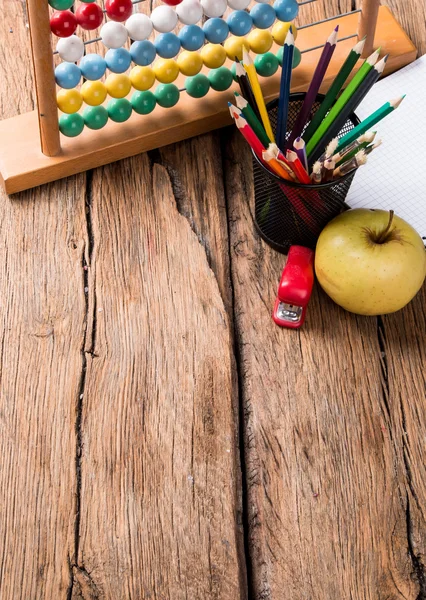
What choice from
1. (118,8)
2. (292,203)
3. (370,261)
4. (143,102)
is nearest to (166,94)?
(143,102)

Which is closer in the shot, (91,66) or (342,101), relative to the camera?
(342,101)

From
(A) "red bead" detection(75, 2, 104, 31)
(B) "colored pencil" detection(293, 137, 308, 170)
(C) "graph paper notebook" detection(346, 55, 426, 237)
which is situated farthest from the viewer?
(C) "graph paper notebook" detection(346, 55, 426, 237)

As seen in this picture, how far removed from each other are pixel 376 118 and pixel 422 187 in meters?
0.22

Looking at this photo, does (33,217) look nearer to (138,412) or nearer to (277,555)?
(138,412)

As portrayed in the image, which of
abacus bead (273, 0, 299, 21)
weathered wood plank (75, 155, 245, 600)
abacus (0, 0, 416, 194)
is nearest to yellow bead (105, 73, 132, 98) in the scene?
abacus (0, 0, 416, 194)

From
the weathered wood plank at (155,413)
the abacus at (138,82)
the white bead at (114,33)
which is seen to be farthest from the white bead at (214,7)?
the weathered wood plank at (155,413)

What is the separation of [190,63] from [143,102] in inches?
3.0

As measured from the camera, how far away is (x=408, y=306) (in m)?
0.91

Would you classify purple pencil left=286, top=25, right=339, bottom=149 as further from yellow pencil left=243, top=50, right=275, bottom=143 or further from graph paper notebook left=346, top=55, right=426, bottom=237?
graph paper notebook left=346, top=55, right=426, bottom=237

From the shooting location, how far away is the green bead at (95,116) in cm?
95

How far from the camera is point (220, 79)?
987mm

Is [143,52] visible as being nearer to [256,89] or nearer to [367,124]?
[256,89]

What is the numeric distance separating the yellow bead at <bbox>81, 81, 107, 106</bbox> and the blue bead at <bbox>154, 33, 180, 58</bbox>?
0.27 ft

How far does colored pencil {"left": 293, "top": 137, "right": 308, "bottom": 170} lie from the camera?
2.47 feet
